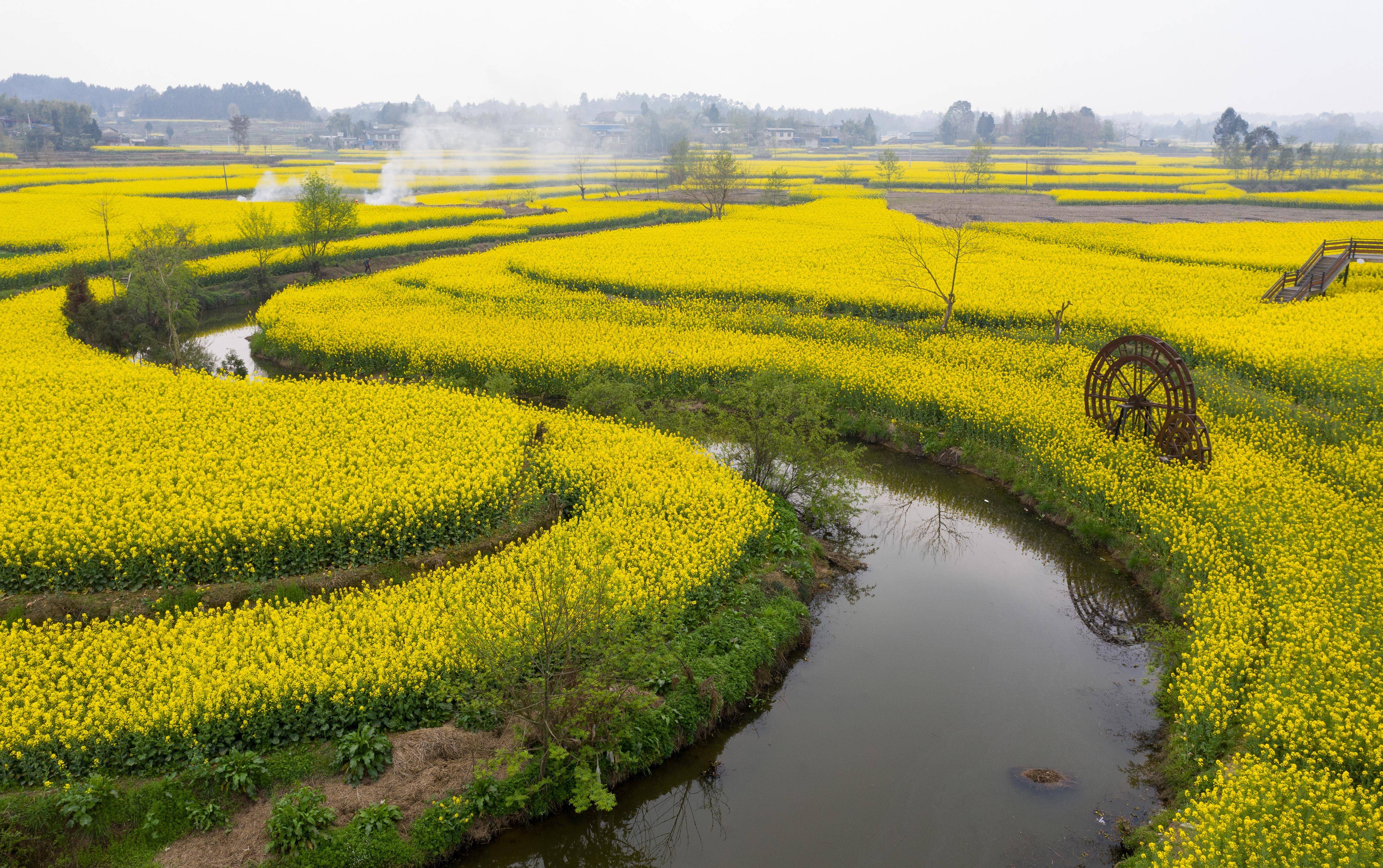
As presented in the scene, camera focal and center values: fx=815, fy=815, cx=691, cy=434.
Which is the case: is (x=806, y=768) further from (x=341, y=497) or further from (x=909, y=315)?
(x=909, y=315)

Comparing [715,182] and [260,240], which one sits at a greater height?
[715,182]

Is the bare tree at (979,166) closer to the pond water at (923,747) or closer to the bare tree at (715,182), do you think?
the bare tree at (715,182)

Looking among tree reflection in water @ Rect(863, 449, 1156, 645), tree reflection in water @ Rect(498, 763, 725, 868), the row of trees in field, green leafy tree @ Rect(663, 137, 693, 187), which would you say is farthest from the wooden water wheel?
the row of trees in field

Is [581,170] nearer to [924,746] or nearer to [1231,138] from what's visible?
[924,746]

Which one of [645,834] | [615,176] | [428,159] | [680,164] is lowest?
[645,834]

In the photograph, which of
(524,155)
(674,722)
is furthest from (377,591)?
(524,155)

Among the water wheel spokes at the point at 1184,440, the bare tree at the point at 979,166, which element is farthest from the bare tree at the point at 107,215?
the bare tree at the point at 979,166

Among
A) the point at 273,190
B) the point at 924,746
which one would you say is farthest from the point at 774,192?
the point at 924,746
